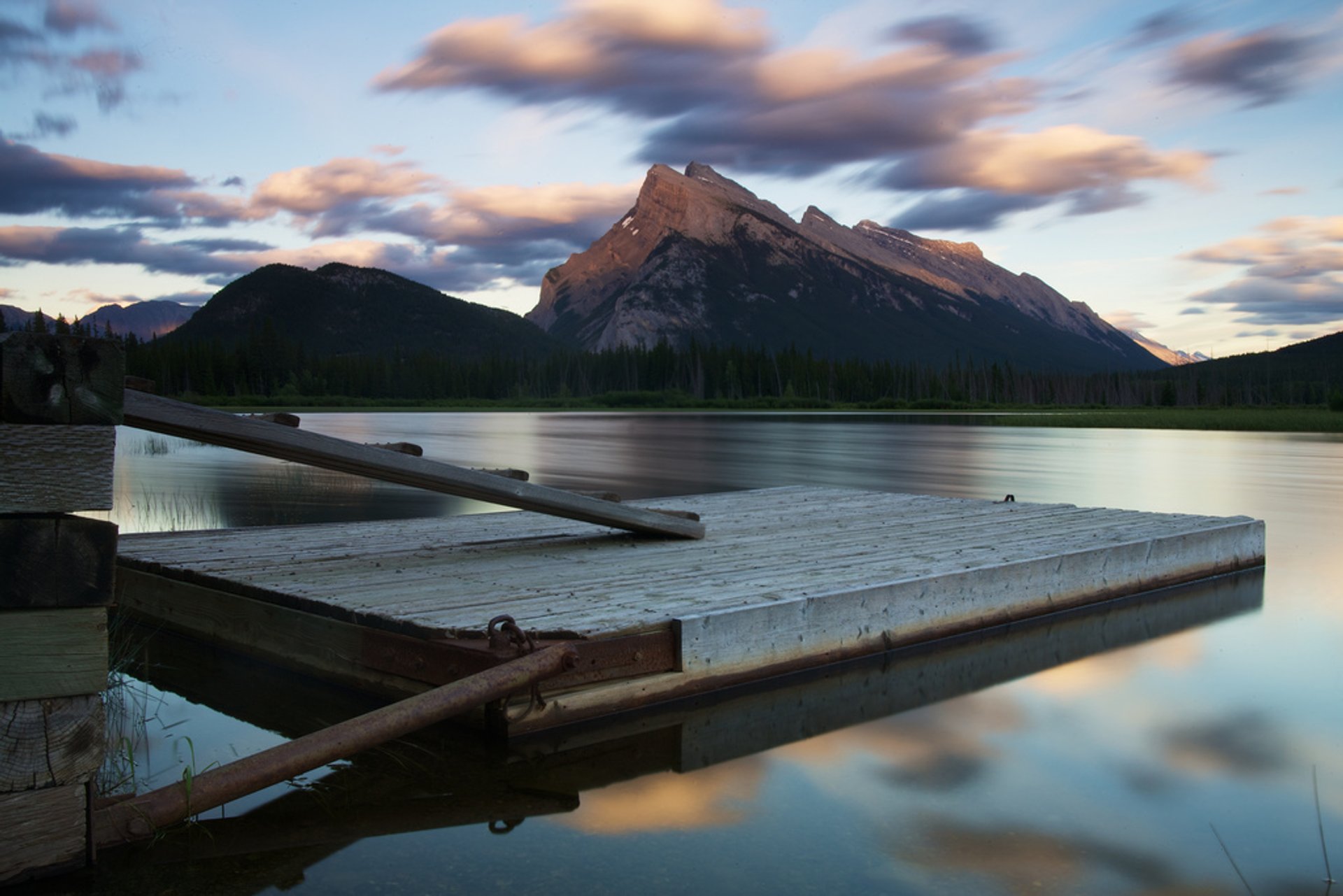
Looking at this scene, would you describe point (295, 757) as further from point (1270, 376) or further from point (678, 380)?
point (678, 380)

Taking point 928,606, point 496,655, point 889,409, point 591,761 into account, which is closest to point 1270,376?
point 889,409

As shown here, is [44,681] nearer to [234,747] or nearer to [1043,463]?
[234,747]

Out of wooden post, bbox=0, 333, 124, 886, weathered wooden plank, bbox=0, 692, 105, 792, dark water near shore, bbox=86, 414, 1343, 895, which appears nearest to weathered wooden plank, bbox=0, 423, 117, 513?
wooden post, bbox=0, 333, 124, 886

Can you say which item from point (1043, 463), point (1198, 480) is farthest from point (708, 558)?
point (1043, 463)

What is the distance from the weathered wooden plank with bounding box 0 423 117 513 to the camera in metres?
2.57

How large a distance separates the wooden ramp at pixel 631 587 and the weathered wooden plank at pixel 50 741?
143 centimetres

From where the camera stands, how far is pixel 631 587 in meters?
5.20

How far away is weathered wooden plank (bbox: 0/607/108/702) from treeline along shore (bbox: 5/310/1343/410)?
101 meters

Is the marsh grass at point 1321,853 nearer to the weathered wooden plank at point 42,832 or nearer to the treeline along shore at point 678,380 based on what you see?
the weathered wooden plank at point 42,832

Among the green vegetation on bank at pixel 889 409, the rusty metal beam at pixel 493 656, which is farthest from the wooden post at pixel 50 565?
the green vegetation on bank at pixel 889 409

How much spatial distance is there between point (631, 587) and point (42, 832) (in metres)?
2.87

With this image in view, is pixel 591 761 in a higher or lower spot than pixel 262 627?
lower

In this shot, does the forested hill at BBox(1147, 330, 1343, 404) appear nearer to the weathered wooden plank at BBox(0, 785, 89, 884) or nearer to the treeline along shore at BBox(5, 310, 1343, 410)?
the treeline along shore at BBox(5, 310, 1343, 410)

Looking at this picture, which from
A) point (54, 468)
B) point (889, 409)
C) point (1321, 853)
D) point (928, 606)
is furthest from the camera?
point (889, 409)
